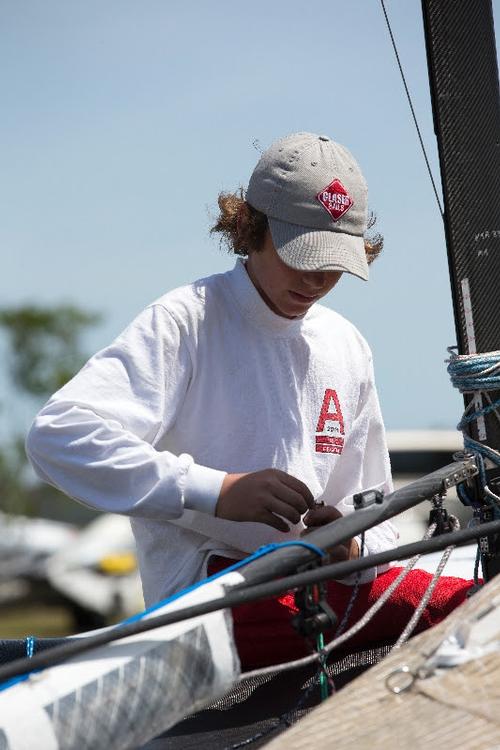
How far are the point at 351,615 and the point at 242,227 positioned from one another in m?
0.79

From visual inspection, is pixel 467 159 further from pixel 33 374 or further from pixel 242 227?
pixel 33 374

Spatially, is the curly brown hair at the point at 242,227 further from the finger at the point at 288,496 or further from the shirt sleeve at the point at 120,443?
the finger at the point at 288,496

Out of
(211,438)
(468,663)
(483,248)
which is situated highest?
(483,248)

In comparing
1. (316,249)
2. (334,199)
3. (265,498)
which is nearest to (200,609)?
(265,498)

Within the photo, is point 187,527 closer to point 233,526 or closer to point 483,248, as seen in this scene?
point 233,526

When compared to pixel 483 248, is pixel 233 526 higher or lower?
lower

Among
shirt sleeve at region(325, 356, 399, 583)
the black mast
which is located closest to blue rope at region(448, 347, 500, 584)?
the black mast

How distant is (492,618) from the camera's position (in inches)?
65.3

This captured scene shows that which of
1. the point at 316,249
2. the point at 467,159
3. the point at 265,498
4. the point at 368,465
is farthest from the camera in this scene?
the point at 368,465

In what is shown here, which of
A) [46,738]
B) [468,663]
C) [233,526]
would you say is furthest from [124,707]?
[233,526]

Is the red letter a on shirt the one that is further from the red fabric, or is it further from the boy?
the red fabric

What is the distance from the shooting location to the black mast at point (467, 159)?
2463 mm

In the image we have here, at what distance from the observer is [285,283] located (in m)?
2.39

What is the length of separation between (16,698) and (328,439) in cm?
108
